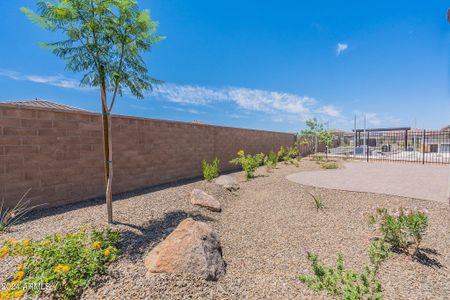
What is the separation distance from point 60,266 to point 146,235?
4.33ft

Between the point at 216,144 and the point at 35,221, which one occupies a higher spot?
the point at 216,144

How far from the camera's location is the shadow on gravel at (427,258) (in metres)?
2.78

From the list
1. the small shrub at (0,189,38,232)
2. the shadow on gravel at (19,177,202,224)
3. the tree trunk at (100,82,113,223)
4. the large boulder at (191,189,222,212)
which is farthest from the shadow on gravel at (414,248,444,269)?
the small shrub at (0,189,38,232)

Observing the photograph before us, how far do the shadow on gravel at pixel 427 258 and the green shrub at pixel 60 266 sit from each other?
4.23m

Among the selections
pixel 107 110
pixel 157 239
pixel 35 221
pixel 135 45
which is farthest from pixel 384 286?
pixel 35 221

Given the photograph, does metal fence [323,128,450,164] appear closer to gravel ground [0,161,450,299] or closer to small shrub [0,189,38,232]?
gravel ground [0,161,450,299]

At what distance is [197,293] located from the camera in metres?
2.09

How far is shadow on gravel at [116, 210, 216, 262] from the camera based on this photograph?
2.73 metres

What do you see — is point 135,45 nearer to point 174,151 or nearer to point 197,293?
point 197,293

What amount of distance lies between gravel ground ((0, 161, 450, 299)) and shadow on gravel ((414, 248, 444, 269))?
18 mm

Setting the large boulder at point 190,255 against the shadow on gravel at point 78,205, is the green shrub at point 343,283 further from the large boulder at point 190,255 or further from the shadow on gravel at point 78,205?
the shadow on gravel at point 78,205

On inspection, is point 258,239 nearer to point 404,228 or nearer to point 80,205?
point 404,228

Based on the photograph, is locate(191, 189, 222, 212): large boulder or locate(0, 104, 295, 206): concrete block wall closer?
locate(0, 104, 295, 206): concrete block wall

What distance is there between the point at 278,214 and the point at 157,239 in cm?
273
